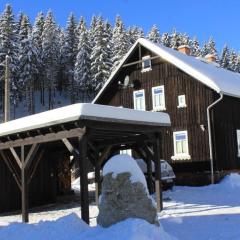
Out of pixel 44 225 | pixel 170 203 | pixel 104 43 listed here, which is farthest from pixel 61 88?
pixel 44 225

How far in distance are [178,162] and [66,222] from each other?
17.4 metres

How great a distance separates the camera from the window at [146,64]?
29653 mm

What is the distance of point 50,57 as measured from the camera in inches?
2857

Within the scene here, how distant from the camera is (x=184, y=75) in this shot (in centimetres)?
2773

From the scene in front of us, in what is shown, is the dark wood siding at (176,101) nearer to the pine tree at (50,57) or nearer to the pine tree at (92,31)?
the pine tree at (50,57)

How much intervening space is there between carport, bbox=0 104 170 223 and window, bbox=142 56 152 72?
36.5 feet

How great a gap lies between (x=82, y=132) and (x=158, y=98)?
1591 centimetres

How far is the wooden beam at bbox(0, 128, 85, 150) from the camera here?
14059 millimetres

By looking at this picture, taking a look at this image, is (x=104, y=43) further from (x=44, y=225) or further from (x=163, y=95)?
(x=44, y=225)

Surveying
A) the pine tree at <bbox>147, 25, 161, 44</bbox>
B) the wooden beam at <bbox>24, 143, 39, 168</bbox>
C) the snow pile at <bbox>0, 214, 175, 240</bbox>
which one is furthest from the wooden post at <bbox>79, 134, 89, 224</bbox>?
the pine tree at <bbox>147, 25, 161, 44</bbox>

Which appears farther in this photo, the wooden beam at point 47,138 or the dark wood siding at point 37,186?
the dark wood siding at point 37,186

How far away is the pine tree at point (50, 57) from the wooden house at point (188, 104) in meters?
42.3

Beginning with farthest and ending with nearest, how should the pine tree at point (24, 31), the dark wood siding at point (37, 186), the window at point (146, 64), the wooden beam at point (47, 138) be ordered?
the pine tree at point (24, 31) → the window at point (146, 64) → the dark wood siding at point (37, 186) → the wooden beam at point (47, 138)

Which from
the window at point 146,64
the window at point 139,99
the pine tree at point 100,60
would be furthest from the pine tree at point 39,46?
the window at point 146,64
